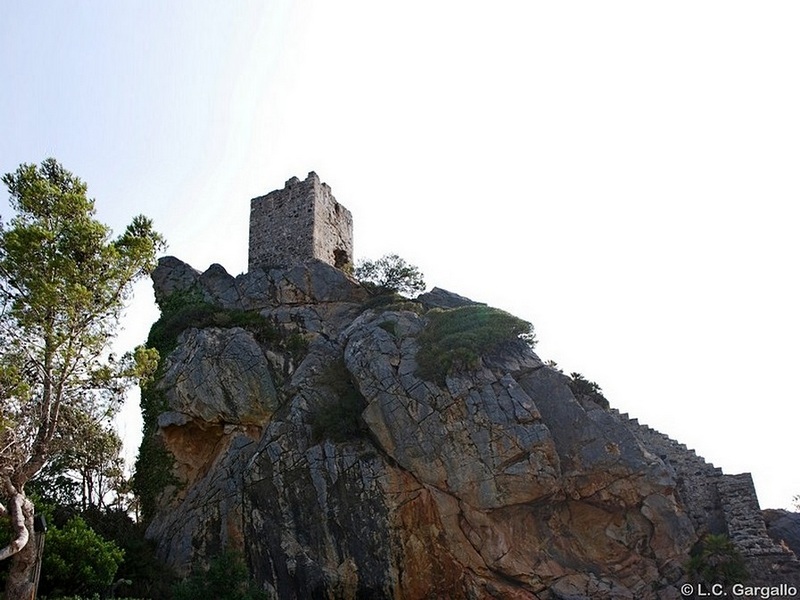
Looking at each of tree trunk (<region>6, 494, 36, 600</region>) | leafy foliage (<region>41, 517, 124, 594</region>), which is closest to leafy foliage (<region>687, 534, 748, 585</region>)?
leafy foliage (<region>41, 517, 124, 594</region>)

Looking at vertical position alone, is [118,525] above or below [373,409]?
below

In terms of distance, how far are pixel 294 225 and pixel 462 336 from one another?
12.1 meters

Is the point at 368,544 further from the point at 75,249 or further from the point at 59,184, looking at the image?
A: the point at 59,184

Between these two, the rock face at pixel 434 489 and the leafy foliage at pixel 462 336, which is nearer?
the rock face at pixel 434 489

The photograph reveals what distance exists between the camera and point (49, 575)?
56.2 ft

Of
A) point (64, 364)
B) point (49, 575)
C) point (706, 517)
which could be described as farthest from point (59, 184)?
point (706, 517)

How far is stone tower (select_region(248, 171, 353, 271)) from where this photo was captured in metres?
31.7

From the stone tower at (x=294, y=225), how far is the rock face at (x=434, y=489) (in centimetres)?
840

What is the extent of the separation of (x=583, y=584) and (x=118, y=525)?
16.1 m

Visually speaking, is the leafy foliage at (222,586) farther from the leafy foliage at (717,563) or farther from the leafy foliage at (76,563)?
the leafy foliage at (717,563)

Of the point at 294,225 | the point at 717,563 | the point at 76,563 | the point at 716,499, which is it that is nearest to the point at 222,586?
the point at 76,563

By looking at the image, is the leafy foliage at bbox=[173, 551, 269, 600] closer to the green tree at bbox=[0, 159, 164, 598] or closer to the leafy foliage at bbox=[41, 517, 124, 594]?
the leafy foliage at bbox=[41, 517, 124, 594]

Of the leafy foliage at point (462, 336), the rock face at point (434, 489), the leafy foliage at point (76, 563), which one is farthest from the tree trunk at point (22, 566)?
the leafy foliage at point (462, 336)

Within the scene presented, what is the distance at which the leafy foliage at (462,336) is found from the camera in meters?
23.1
